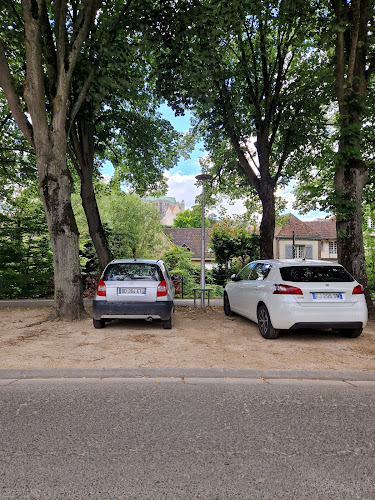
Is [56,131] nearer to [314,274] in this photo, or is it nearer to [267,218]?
[314,274]

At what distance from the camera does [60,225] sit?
898 cm

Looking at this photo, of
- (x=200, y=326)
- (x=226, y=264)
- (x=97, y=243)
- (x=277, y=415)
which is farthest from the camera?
(x=226, y=264)

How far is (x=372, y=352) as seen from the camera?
6320 mm

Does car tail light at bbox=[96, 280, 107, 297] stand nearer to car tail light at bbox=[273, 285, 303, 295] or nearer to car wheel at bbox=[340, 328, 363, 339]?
car tail light at bbox=[273, 285, 303, 295]

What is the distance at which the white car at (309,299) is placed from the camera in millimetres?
6777

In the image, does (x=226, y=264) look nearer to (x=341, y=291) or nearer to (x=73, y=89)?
(x=73, y=89)

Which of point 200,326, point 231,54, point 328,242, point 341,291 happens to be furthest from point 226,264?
point 328,242

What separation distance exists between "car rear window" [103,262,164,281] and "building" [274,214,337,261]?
37.6 metres

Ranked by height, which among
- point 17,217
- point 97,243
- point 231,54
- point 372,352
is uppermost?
point 231,54

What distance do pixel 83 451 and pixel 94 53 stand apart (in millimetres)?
10579

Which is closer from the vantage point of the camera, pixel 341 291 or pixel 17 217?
pixel 341 291

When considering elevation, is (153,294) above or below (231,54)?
below

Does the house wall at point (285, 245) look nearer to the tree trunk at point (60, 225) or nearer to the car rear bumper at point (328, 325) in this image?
the tree trunk at point (60, 225)

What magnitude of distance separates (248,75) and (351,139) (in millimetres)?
5351
